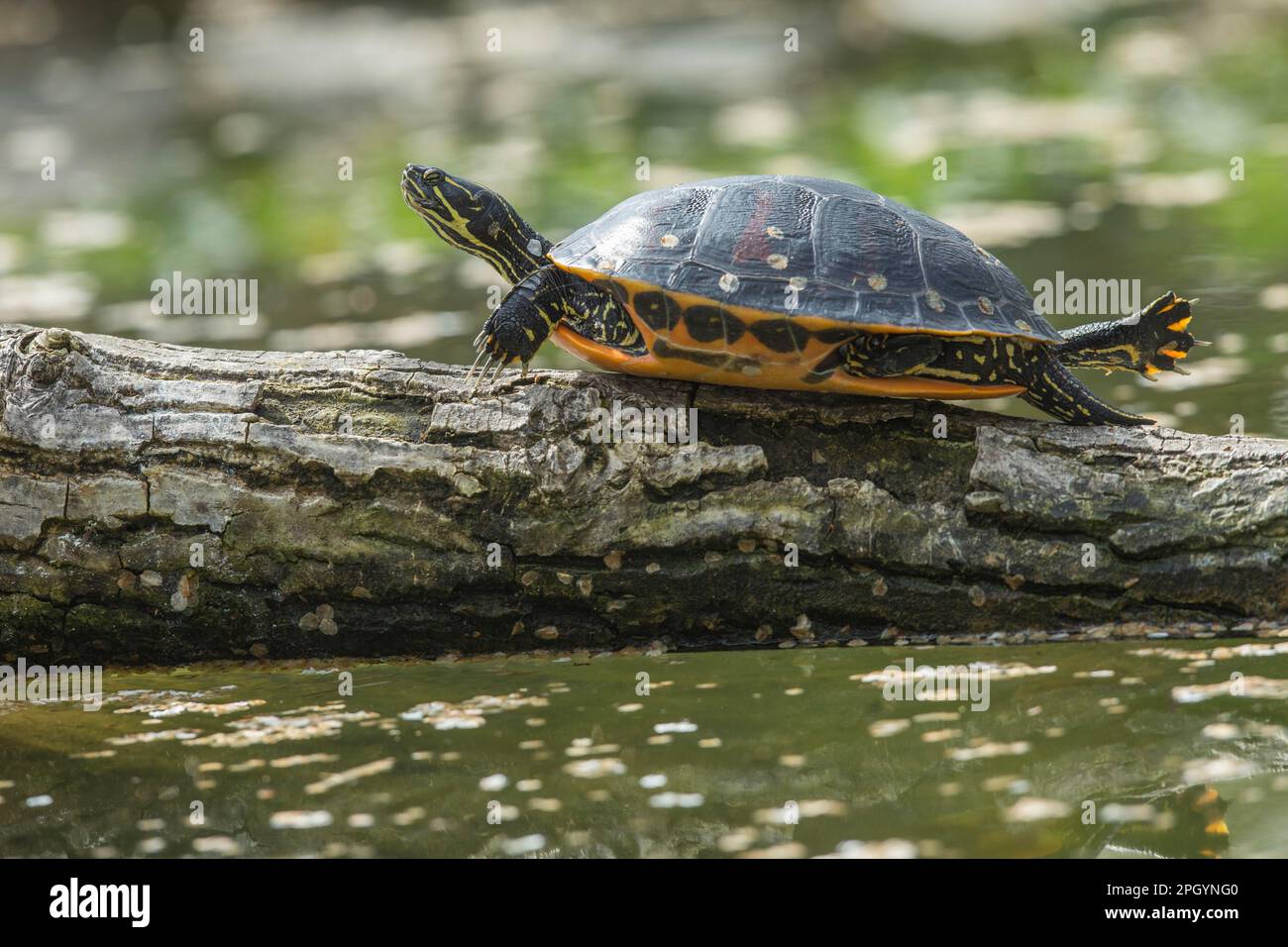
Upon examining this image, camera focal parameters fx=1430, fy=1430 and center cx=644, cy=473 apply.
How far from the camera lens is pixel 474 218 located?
467 cm

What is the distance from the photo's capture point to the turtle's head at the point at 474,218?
15.2ft

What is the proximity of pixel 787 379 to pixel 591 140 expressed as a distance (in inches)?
358

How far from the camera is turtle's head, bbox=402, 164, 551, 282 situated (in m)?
4.64

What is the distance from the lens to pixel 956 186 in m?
10.1

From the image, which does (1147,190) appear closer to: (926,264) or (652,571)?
(926,264)

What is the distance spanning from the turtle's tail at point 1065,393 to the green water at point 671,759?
2.26 ft

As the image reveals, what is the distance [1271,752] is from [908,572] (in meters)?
1.02

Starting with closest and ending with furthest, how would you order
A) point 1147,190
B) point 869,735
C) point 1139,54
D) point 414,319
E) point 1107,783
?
point 1107,783 < point 869,735 < point 414,319 < point 1147,190 < point 1139,54

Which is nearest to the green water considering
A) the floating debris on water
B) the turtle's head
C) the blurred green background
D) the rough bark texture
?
the floating debris on water

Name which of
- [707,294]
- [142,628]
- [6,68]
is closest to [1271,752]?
[707,294]

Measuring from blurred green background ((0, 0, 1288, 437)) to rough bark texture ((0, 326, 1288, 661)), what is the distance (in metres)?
1.67

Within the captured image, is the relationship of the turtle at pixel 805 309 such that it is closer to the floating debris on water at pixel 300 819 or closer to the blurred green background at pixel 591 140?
the floating debris on water at pixel 300 819

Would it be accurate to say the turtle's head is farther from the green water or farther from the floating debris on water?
the floating debris on water

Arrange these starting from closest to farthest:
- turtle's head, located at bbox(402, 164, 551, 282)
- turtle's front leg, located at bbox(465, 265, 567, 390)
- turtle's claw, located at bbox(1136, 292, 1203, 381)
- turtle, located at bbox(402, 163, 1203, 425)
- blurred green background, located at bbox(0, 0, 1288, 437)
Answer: turtle, located at bbox(402, 163, 1203, 425) → turtle's front leg, located at bbox(465, 265, 567, 390) → turtle's claw, located at bbox(1136, 292, 1203, 381) → turtle's head, located at bbox(402, 164, 551, 282) → blurred green background, located at bbox(0, 0, 1288, 437)
